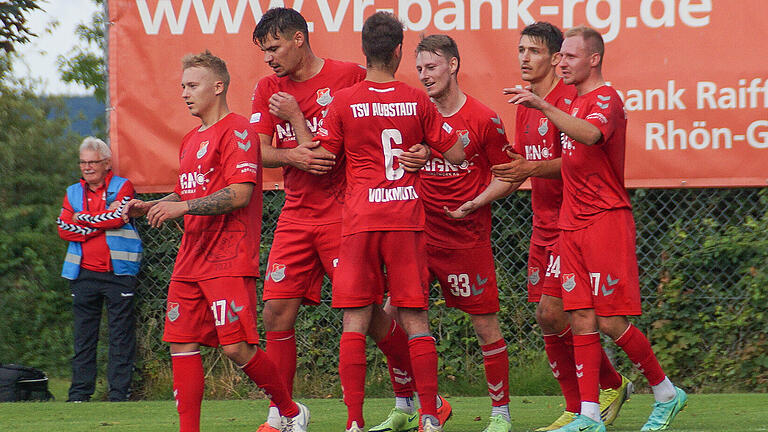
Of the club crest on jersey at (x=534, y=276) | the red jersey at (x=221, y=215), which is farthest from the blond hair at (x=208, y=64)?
the club crest on jersey at (x=534, y=276)

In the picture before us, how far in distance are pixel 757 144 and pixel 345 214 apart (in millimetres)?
3868

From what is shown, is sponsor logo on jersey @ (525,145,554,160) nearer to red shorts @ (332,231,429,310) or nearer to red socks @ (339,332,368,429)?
red shorts @ (332,231,429,310)

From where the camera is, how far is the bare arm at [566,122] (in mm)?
→ 4984

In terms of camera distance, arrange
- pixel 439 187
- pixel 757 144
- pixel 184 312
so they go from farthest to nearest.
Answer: pixel 757 144 → pixel 439 187 → pixel 184 312

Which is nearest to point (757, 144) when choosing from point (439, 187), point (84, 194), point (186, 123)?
point (439, 187)

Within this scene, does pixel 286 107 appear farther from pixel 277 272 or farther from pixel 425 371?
pixel 425 371

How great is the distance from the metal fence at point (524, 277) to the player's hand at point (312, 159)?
2.94m

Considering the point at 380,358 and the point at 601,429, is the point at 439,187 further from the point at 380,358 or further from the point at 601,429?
the point at 380,358

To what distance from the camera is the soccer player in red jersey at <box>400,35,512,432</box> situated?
5.67m

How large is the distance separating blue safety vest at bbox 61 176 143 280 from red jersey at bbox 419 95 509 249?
132 inches

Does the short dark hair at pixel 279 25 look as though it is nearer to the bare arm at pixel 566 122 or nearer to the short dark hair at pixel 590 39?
the bare arm at pixel 566 122

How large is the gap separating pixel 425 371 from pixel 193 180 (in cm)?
147

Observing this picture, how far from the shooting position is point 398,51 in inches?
203

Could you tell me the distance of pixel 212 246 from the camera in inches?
193
